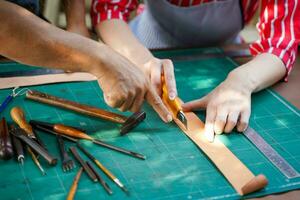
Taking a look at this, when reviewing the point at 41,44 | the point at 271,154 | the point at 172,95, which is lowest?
the point at 271,154

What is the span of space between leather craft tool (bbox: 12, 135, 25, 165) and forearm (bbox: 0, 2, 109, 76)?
0.19m

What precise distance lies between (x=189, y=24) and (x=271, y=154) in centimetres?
74

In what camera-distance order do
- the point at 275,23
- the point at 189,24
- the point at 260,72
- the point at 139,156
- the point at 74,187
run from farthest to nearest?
the point at 189,24, the point at 275,23, the point at 260,72, the point at 139,156, the point at 74,187

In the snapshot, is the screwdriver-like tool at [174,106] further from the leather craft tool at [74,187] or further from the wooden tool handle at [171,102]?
the leather craft tool at [74,187]

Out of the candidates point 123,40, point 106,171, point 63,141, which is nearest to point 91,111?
point 63,141

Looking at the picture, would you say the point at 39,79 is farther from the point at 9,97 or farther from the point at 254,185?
the point at 254,185

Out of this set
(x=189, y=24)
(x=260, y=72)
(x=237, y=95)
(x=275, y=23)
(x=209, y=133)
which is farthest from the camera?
(x=189, y=24)

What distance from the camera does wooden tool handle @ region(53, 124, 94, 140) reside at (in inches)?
47.7

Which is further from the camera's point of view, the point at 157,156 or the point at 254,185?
the point at 157,156

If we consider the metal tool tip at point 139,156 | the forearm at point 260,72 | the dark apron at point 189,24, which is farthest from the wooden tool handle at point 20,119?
the dark apron at point 189,24

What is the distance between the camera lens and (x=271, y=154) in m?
1.22

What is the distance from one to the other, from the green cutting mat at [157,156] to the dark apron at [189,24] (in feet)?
1.13

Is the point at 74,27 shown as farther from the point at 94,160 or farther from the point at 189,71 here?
the point at 94,160

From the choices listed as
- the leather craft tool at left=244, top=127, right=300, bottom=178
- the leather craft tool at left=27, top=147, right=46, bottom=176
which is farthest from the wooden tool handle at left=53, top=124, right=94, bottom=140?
the leather craft tool at left=244, top=127, right=300, bottom=178
